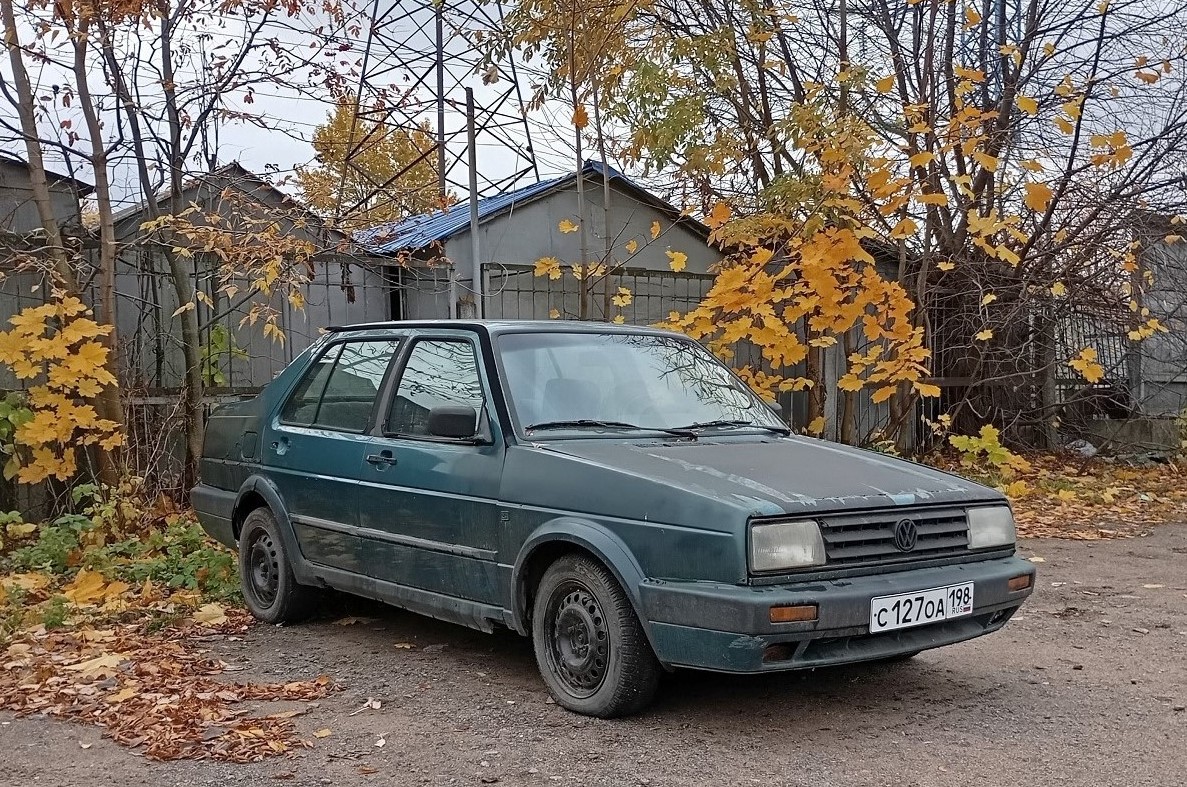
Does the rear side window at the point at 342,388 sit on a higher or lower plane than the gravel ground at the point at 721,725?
higher

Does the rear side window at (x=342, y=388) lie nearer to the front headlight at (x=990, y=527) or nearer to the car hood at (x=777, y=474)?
the car hood at (x=777, y=474)

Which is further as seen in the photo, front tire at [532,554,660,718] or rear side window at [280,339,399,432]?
rear side window at [280,339,399,432]

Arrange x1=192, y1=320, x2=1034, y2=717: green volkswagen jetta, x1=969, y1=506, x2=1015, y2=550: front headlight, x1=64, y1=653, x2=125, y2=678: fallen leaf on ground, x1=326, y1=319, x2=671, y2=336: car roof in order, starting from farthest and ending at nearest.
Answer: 1. x1=326, y1=319, x2=671, y2=336: car roof
2. x1=64, y1=653, x2=125, y2=678: fallen leaf on ground
3. x1=969, y1=506, x2=1015, y2=550: front headlight
4. x1=192, y1=320, x2=1034, y2=717: green volkswagen jetta

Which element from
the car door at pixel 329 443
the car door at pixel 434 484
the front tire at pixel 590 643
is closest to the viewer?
the front tire at pixel 590 643

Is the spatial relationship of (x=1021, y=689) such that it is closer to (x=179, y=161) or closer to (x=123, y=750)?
(x=123, y=750)

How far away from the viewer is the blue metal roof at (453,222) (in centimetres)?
977

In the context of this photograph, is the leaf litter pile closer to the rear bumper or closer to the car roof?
the rear bumper

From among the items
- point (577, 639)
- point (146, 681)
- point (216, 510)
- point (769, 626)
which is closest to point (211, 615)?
point (216, 510)

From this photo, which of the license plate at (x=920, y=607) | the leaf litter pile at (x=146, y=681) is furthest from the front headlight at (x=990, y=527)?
the leaf litter pile at (x=146, y=681)

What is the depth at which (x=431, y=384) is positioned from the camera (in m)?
5.09

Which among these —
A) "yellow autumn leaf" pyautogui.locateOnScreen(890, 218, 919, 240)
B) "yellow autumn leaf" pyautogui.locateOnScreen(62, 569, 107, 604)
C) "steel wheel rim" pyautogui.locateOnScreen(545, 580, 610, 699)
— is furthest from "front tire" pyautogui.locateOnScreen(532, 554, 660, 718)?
"yellow autumn leaf" pyautogui.locateOnScreen(890, 218, 919, 240)

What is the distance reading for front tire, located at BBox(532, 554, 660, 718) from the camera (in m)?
3.98

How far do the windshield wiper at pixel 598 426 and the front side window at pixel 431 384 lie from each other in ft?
1.03

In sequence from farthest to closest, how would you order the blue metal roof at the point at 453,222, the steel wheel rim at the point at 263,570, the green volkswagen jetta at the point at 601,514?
the blue metal roof at the point at 453,222, the steel wheel rim at the point at 263,570, the green volkswagen jetta at the point at 601,514
